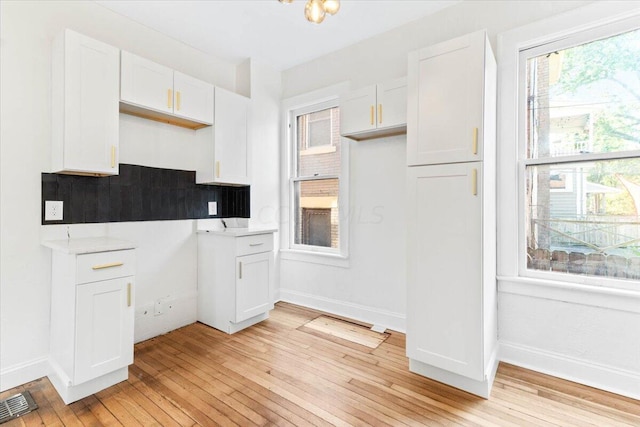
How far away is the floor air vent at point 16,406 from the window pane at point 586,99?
3.86 meters

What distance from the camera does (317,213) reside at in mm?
3736

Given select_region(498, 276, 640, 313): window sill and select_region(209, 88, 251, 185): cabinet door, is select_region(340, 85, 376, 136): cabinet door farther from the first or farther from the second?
select_region(498, 276, 640, 313): window sill

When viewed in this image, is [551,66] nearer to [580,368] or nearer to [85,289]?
[580,368]

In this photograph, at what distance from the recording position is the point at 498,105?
7.91ft

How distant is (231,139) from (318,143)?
1.06 metres

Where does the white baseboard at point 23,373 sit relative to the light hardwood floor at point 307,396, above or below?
above

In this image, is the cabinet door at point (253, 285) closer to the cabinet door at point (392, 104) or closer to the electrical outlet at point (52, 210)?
the electrical outlet at point (52, 210)

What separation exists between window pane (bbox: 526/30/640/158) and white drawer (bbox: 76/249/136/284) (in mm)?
3112

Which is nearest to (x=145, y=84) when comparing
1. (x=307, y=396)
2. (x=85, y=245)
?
(x=85, y=245)

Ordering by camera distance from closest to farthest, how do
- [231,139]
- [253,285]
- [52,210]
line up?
[52,210]
[253,285]
[231,139]

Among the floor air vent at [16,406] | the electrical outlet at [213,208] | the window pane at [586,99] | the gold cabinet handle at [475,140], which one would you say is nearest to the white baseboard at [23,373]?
the floor air vent at [16,406]

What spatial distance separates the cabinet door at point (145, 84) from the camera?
2.39 meters

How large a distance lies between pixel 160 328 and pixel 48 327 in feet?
2.83

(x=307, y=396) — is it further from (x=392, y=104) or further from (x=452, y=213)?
(x=392, y=104)
